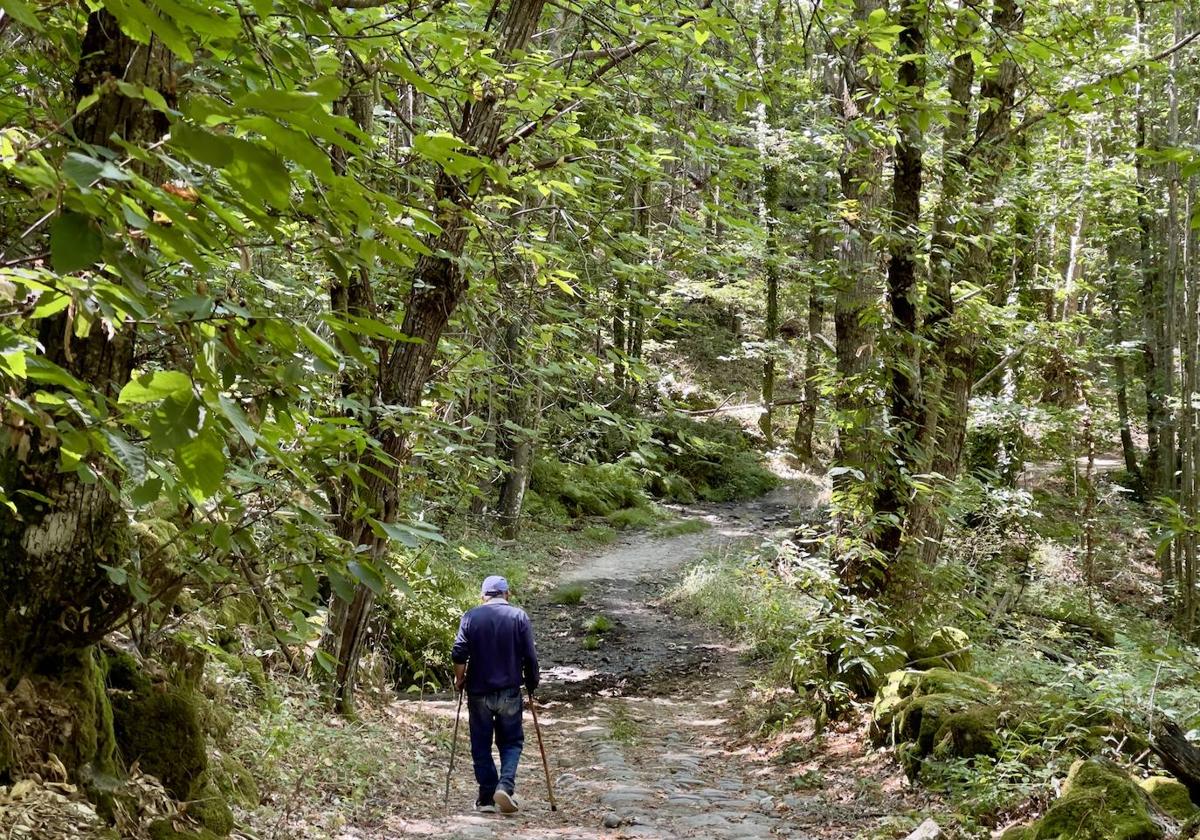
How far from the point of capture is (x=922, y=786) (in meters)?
6.35

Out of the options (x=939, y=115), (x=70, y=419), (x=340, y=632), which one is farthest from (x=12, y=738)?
(x=939, y=115)

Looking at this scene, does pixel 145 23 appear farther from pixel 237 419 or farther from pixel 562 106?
pixel 562 106

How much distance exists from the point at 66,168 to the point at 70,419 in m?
1.15

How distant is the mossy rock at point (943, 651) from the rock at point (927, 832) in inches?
126

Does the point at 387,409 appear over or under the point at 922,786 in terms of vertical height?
A: over

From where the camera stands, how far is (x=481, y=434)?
9648mm

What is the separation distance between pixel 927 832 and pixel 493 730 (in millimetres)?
3574

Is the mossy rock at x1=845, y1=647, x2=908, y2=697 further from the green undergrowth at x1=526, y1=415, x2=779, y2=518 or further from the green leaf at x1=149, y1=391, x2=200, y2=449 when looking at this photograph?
the green undergrowth at x1=526, y1=415, x2=779, y2=518

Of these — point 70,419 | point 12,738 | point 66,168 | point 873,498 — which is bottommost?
point 12,738

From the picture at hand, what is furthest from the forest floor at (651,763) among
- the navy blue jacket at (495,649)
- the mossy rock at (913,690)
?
the navy blue jacket at (495,649)

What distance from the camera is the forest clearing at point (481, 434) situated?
2043 mm

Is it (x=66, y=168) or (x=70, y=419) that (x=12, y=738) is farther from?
(x=66, y=168)

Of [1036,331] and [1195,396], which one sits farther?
[1195,396]

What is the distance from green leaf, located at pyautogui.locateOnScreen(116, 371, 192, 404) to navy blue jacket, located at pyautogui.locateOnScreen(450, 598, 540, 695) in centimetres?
591
